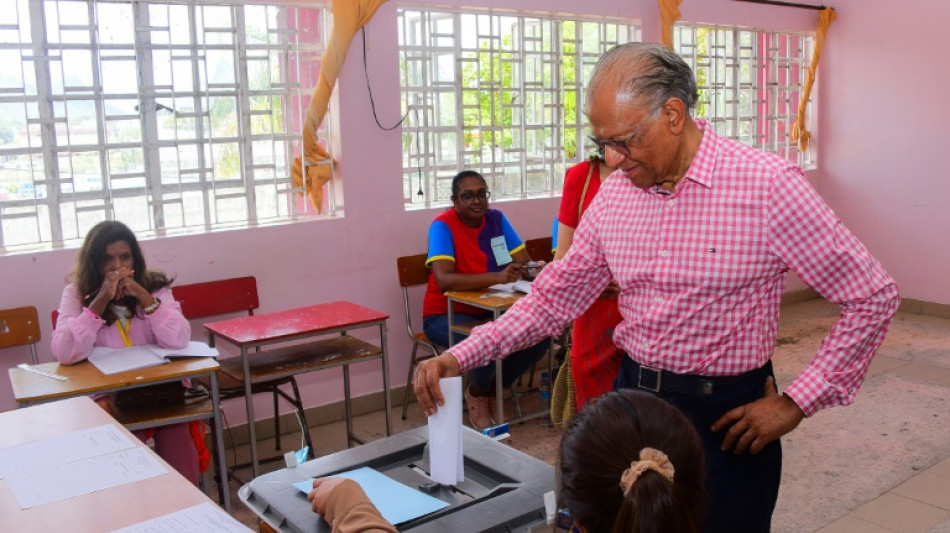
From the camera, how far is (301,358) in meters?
4.02

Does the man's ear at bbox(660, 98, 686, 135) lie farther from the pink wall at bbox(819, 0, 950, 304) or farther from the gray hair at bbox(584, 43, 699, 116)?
the pink wall at bbox(819, 0, 950, 304)

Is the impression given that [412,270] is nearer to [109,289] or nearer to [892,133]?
[109,289]

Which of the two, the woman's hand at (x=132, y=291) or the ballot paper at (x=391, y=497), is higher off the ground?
the woman's hand at (x=132, y=291)

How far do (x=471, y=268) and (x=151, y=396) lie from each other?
78.5 inches

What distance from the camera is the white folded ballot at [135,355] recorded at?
3263 mm

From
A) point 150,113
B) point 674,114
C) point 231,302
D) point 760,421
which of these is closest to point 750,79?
point 231,302

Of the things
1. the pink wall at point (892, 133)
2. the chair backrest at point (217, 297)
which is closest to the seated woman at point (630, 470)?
the chair backrest at point (217, 297)

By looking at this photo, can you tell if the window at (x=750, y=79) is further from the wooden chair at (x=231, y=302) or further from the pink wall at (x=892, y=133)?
the wooden chair at (x=231, y=302)

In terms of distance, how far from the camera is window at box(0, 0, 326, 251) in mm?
3920

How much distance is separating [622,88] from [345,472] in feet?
3.06

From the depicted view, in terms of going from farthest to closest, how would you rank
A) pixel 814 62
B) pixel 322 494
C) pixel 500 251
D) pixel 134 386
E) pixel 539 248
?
1. pixel 814 62
2. pixel 539 248
3. pixel 500 251
4. pixel 134 386
5. pixel 322 494

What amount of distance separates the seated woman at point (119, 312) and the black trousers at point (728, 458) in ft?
7.43

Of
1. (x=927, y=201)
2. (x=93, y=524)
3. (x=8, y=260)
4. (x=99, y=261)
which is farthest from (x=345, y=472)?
(x=927, y=201)

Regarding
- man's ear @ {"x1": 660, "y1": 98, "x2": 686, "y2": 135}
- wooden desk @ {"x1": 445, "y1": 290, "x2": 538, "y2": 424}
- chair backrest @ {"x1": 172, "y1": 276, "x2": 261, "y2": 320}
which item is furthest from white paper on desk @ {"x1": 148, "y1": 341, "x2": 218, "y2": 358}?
man's ear @ {"x1": 660, "y1": 98, "x2": 686, "y2": 135}
